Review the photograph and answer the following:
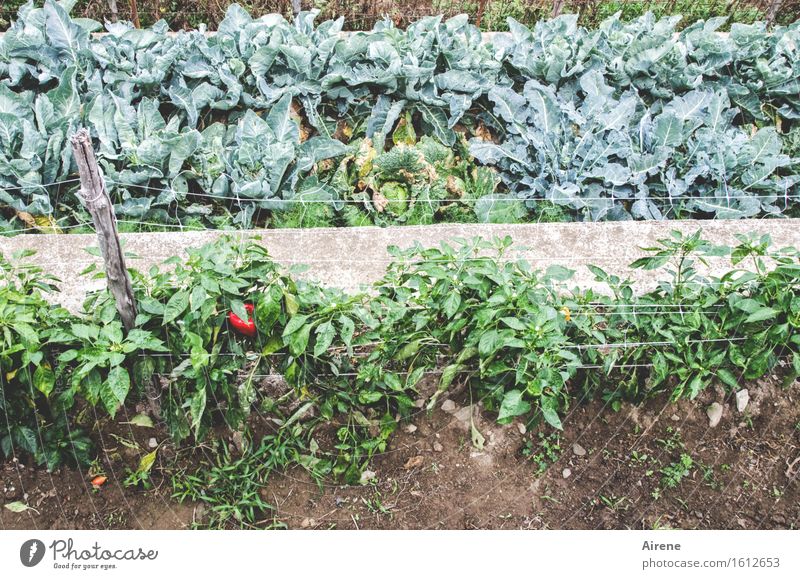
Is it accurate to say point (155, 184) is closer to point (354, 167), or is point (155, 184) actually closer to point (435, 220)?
point (354, 167)

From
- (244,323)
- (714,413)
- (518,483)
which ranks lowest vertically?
(518,483)

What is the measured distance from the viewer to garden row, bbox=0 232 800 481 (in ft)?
7.92

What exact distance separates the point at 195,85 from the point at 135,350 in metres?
2.14

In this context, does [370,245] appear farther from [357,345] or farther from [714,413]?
[714,413]

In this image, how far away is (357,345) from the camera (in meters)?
2.64

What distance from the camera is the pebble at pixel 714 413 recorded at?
293 cm

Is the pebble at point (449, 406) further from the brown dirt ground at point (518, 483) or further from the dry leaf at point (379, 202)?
the dry leaf at point (379, 202)

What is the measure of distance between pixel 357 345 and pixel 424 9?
14.9 ft

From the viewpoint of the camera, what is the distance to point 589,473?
2818mm

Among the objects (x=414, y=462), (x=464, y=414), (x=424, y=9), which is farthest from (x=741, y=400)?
(x=424, y=9)

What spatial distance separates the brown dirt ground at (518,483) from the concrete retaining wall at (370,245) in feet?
2.06

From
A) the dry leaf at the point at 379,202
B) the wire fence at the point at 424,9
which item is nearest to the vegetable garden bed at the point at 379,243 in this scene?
the dry leaf at the point at 379,202
